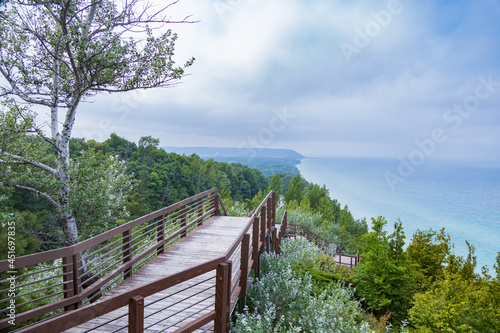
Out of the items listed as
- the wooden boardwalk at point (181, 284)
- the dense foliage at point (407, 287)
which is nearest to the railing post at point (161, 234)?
the wooden boardwalk at point (181, 284)

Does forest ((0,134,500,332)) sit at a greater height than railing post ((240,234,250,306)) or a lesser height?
lesser

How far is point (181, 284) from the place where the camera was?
470cm

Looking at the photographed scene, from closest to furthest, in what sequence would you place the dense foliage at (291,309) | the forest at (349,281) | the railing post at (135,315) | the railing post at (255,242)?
the railing post at (135,315) < the dense foliage at (291,309) < the forest at (349,281) < the railing post at (255,242)

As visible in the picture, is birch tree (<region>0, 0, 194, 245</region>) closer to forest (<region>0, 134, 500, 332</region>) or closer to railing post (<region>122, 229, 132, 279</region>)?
forest (<region>0, 134, 500, 332</region>)

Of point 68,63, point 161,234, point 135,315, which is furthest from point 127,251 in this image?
point 68,63

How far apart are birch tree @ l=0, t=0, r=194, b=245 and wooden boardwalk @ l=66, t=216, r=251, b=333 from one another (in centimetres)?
452

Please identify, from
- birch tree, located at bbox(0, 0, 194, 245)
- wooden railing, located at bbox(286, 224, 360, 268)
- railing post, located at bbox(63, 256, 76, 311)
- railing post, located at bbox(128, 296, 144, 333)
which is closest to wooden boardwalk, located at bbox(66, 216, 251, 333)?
railing post, located at bbox(128, 296, 144, 333)

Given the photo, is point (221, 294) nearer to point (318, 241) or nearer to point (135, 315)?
point (135, 315)

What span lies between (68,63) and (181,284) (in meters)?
7.66

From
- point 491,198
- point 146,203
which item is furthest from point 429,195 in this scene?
point 146,203

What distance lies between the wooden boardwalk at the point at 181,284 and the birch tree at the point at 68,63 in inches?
178

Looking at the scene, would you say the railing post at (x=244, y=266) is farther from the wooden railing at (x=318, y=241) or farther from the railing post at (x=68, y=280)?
the wooden railing at (x=318, y=241)

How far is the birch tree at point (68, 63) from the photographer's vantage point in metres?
7.46

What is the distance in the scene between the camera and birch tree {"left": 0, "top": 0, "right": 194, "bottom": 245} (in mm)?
7461
